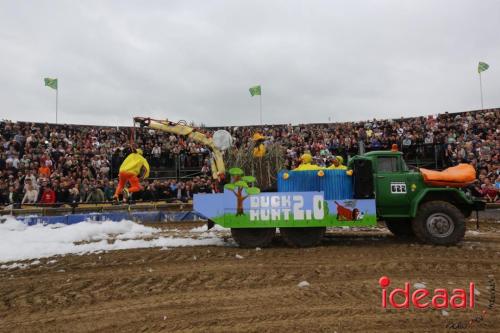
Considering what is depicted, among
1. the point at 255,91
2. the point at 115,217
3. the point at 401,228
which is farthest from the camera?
the point at 255,91

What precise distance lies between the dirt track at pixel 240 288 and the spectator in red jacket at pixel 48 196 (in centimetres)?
910

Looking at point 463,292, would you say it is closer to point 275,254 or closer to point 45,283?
point 275,254

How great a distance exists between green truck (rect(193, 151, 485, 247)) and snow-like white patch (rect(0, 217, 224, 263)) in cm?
135

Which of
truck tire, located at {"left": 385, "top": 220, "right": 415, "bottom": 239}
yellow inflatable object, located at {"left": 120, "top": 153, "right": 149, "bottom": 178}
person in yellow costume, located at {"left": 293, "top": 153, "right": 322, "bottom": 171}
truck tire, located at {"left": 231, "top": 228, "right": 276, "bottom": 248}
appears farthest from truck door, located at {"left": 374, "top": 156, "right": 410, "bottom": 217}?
yellow inflatable object, located at {"left": 120, "top": 153, "right": 149, "bottom": 178}

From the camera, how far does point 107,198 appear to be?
55.4 feet

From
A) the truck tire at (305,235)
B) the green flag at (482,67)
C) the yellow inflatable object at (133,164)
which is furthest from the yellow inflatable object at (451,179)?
the green flag at (482,67)

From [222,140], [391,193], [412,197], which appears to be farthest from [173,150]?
[412,197]

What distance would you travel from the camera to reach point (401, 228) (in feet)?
32.5

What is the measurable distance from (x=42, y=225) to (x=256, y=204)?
848 centimetres

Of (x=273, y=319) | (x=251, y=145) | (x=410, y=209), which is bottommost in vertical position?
(x=273, y=319)

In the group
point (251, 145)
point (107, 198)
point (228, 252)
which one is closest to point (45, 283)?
point (228, 252)

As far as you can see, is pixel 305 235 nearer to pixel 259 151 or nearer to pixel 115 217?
pixel 259 151

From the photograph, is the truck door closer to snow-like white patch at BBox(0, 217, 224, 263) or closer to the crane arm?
snow-like white patch at BBox(0, 217, 224, 263)

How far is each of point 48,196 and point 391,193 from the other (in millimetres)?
13407
